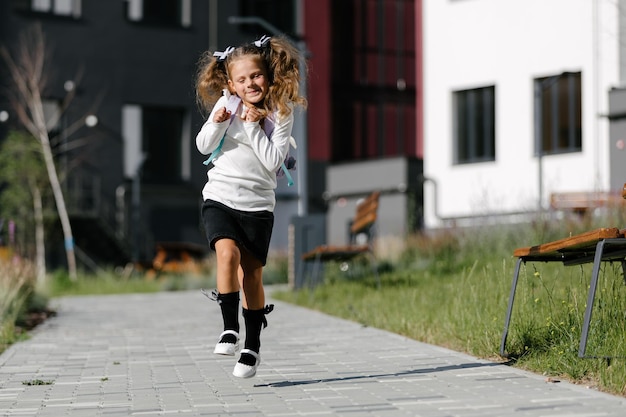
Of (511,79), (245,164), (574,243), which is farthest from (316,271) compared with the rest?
(511,79)

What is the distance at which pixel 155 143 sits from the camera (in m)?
36.0

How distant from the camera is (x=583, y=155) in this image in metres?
24.5

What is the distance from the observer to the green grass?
722cm

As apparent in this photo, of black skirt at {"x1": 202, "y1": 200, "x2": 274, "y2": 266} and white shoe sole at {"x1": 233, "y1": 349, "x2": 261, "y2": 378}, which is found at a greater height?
black skirt at {"x1": 202, "y1": 200, "x2": 274, "y2": 266}

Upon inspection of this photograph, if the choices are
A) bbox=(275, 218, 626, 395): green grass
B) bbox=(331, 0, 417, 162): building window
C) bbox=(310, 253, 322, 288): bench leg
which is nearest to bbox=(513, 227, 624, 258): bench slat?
bbox=(275, 218, 626, 395): green grass

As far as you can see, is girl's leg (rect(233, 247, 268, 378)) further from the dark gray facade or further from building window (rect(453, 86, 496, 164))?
the dark gray facade

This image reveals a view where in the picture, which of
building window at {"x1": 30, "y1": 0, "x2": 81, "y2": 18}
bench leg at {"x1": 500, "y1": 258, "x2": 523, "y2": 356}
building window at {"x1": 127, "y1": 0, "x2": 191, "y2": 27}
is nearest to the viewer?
bench leg at {"x1": 500, "y1": 258, "x2": 523, "y2": 356}

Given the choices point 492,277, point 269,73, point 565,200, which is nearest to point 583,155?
point 565,200

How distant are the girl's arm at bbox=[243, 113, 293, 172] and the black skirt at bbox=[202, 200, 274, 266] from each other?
0.98 feet

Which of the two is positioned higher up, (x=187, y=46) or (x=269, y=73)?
(x=187, y=46)

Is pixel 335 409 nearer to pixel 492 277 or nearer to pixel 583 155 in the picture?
pixel 492 277

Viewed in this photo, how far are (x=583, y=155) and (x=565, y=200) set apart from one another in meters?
1.71

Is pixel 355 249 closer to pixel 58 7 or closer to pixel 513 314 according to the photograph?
pixel 513 314

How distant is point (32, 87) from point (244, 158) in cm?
2708
